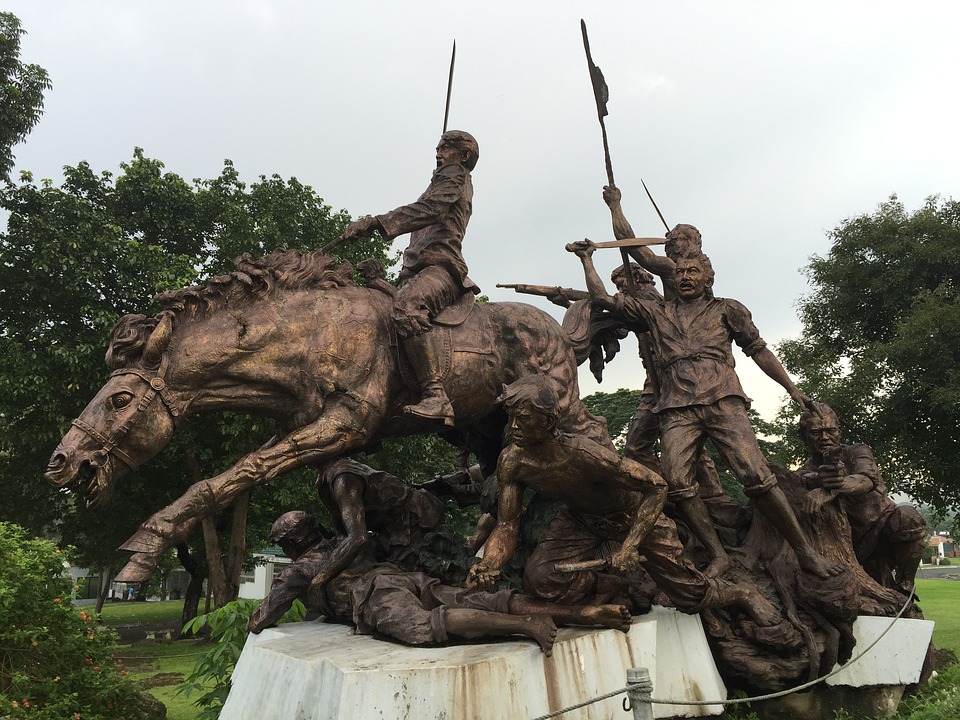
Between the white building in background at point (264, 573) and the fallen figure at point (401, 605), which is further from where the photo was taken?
the white building in background at point (264, 573)

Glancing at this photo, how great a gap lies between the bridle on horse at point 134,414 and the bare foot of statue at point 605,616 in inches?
109

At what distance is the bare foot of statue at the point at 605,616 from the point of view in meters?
4.39

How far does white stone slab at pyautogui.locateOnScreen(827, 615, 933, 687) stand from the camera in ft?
18.0

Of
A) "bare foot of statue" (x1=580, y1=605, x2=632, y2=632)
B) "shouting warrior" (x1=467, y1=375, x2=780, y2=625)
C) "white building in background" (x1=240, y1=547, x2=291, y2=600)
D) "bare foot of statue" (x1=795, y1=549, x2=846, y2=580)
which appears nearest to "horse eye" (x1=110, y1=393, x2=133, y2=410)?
"shouting warrior" (x1=467, y1=375, x2=780, y2=625)

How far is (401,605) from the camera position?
15.1 ft

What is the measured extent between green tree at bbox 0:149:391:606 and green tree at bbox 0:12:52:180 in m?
1.21

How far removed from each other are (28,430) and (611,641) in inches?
522

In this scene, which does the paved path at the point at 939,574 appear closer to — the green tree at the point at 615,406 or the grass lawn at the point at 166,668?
the green tree at the point at 615,406

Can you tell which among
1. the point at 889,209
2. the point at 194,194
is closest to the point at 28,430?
the point at 194,194

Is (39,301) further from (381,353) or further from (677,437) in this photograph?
(677,437)

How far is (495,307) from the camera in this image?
5980 millimetres

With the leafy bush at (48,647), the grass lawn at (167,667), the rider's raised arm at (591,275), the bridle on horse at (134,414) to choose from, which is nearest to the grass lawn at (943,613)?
the rider's raised arm at (591,275)

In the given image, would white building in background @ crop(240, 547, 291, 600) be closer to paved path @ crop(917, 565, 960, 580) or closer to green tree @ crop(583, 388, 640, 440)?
green tree @ crop(583, 388, 640, 440)

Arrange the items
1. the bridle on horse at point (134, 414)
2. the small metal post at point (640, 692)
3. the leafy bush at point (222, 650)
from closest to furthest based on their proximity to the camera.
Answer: the small metal post at point (640, 692), the bridle on horse at point (134, 414), the leafy bush at point (222, 650)
